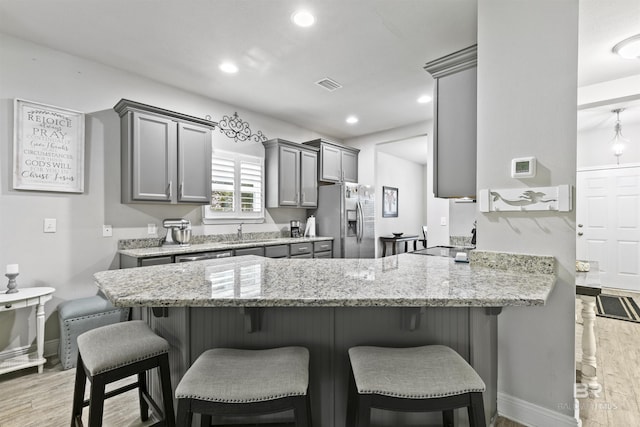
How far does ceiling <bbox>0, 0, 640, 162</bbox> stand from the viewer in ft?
7.42

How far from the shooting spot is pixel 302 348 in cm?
129

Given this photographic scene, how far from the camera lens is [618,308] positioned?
154 inches

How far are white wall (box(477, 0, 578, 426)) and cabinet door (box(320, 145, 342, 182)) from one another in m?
3.22

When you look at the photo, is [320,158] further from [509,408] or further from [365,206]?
[509,408]

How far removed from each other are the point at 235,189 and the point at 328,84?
1792mm

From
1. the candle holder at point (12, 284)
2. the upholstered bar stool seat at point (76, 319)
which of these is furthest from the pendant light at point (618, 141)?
the candle holder at point (12, 284)

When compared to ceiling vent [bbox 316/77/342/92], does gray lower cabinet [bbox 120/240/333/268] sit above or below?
below

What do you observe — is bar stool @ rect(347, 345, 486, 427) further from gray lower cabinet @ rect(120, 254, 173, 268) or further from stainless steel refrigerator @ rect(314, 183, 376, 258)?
stainless steel refrigerator @ rect(314, 183, 376, 258)

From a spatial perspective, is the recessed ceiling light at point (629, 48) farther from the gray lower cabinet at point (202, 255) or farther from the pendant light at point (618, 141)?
the gray lower cabinet at point (202, 255)

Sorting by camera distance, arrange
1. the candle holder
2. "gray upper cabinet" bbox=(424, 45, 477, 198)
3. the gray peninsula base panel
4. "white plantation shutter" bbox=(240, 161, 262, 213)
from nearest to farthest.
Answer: the gray peninsula base panel → "gray upper cabinet" bbox=(424, 45, 477, 198) → the candle holder → "white plantation shutter" bbox=(240, 161, 262, 213)

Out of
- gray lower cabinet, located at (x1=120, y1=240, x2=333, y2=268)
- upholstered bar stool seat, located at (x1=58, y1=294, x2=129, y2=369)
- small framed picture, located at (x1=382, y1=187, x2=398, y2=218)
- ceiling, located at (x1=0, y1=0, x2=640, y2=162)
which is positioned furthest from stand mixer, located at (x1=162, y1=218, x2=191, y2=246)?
small framed picture, located at (x1=382, y1=187, x2=398, y2=218)

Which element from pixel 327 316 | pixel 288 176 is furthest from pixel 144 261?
pixel 288 176

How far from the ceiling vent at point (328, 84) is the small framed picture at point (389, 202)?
3323 millimetres

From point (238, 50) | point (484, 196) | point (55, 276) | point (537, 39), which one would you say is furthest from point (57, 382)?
point (537, 39)
